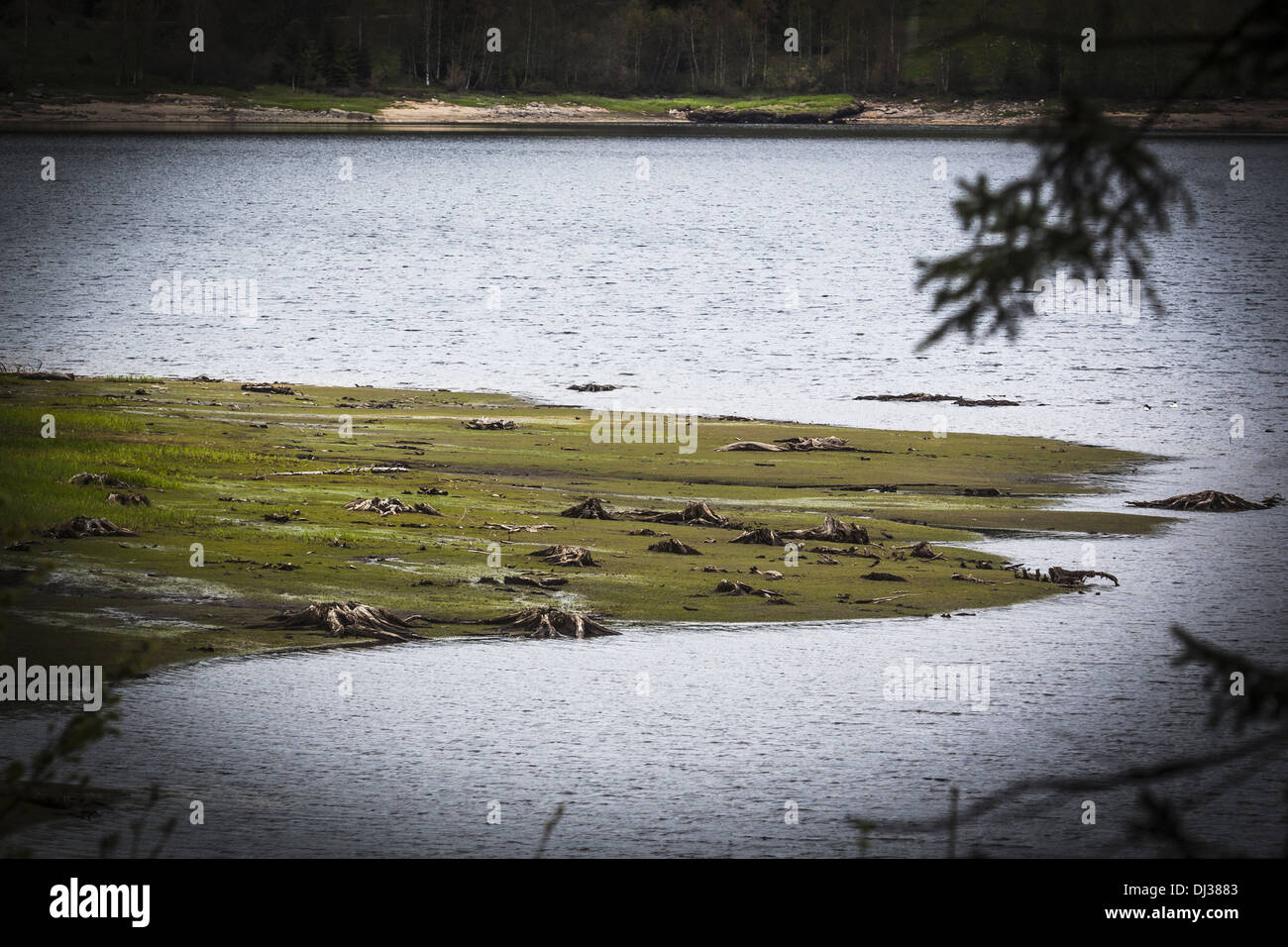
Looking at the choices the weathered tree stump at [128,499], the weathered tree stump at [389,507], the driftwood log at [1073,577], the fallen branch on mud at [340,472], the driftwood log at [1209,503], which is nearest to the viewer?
the driftwood log at [1073,577]

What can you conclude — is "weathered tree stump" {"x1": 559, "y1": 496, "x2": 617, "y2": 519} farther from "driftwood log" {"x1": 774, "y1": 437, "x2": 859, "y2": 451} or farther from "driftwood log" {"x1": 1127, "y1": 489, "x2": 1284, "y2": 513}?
"driftwood log" {"x1": 1127, "y1": 489, "x2": 1284, "y2": 513}

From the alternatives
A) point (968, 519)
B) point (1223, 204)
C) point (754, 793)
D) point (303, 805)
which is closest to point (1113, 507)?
point (968, 519)

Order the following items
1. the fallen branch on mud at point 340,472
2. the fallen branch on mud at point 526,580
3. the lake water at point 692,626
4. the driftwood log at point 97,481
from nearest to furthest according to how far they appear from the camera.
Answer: the lake water at point 692,626
the fallen branch on mud at point 526,580
the driftwood log at point 97,481
the fallen branch on mud at point 340,472

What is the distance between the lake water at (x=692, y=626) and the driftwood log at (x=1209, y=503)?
33.6 inches

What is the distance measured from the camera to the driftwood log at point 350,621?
17781 mm

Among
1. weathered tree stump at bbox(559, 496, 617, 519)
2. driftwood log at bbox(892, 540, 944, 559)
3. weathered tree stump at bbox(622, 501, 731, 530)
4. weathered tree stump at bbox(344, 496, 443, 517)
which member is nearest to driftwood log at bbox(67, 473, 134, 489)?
weathered tree stump at bbox(344, 496, 443, 517)

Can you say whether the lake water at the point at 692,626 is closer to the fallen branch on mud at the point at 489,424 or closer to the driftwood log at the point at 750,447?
the driftwood log at the point at 750,447

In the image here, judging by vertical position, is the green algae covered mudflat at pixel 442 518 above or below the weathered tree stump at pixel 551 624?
above

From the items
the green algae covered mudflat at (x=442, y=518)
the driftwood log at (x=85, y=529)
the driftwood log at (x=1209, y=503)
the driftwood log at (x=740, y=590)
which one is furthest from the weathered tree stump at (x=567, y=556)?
the driftwood log at (x=1209, y=503)

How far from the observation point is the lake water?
44.1ft

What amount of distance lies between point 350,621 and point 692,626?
396cm

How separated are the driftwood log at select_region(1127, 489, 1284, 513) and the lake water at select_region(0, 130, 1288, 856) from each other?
854 mm

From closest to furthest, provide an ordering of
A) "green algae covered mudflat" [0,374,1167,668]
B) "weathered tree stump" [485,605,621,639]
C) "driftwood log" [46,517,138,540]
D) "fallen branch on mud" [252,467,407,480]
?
"weathered tree stump" [485,605,621,639], "green algae covered mudflat" [0,374,1167,668], "driftwood log" [46,517,138,540], "fallen branch on mud" [252,467,407,480]

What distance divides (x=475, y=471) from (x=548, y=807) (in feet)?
49.4
